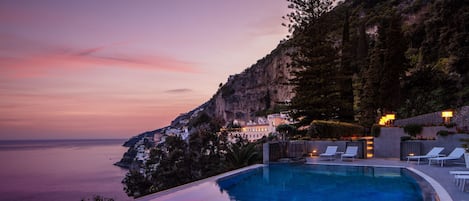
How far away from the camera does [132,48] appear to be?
54.6 feet

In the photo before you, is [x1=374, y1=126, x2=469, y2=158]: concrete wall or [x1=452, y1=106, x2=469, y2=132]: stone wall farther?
[x1=452, y1=106, x2=469, y2=132]: stone wall

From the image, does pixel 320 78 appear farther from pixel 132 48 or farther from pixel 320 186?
pixel 320 186

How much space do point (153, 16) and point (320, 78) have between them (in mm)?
9660

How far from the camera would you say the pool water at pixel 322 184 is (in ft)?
24.0

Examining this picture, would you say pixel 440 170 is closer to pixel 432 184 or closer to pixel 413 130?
pixel 432 184

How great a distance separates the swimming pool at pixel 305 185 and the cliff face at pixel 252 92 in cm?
5675

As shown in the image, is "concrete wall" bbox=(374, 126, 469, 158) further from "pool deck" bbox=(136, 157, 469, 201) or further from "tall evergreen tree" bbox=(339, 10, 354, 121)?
"tall evergreen tree" bbox=(339, 10, 354, 121)

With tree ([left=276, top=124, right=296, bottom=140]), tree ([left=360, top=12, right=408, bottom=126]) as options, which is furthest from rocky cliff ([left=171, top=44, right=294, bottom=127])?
tree ([left=276, top=124, right=296, bottom=140])

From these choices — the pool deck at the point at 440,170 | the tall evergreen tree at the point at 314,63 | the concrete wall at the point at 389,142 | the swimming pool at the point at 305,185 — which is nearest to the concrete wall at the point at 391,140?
the concrete wall at the point at 389,142

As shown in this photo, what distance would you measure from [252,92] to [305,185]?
71.7 metres

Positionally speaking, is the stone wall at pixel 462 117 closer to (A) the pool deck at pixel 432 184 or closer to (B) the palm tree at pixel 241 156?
(A) the pool deck at pixel 432 184

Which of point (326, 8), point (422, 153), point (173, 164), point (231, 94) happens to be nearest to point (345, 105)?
point (326, 8)

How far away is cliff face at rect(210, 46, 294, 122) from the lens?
235ft

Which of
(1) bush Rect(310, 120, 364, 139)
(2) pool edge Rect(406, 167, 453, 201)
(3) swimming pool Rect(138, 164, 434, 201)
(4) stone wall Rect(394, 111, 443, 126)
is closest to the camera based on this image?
(2) pool edge Rect(406, 167, 453, 201)
